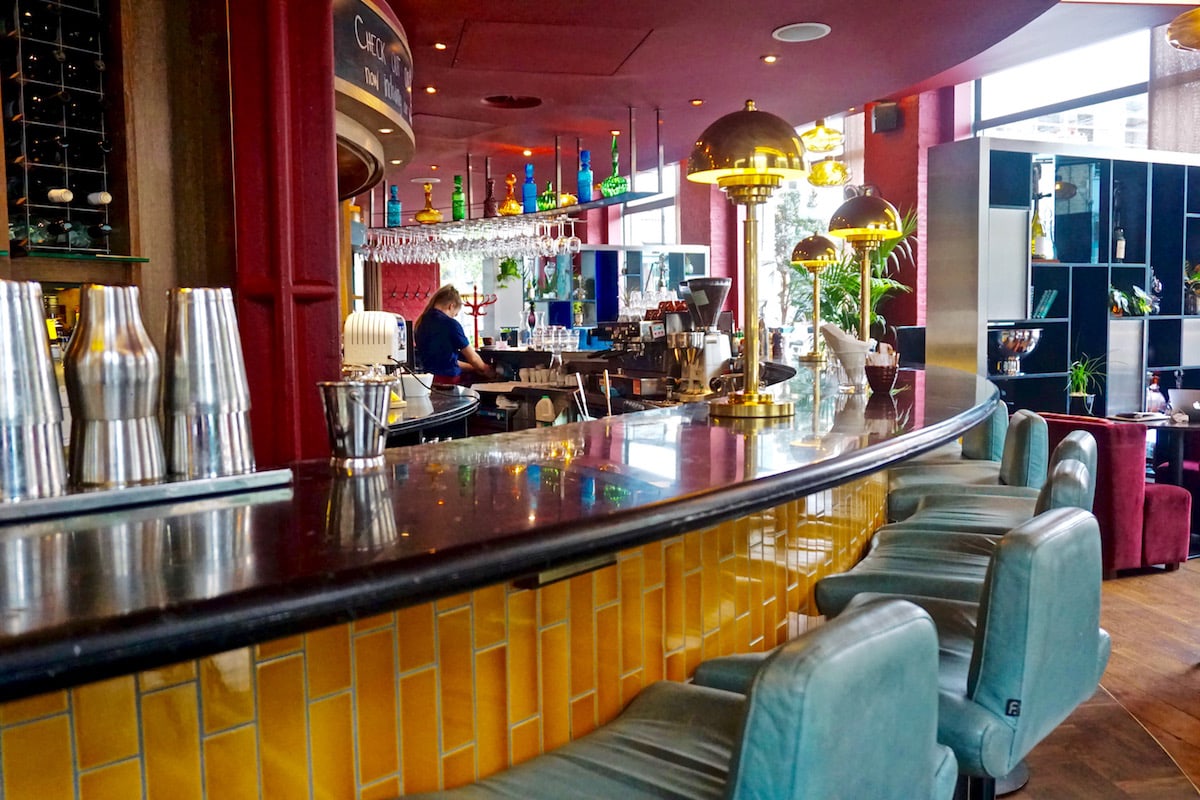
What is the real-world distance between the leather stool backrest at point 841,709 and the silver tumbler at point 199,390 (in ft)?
2.83

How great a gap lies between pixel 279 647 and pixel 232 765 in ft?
0.48

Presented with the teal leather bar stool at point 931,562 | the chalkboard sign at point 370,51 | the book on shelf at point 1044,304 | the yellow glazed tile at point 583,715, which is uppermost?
the chalkboard sign at point 370,51

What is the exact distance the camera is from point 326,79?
7.95ft

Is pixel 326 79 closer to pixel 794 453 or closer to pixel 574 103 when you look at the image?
pixel 794 453

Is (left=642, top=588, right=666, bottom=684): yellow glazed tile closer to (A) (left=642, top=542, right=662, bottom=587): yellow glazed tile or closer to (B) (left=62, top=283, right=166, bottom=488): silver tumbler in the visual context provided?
(A) (left=642, top=542, right=662, bottom=587): yellow glazed tile

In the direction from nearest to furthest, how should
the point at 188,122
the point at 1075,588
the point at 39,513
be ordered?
the point at 39,513, the point at 1075,588, the point at 188,122

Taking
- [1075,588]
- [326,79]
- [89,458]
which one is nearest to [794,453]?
[1075,588]

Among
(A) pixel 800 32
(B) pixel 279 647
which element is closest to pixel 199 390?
(B) pixel 279 647

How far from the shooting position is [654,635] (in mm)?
1748

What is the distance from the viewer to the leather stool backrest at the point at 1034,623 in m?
1.44

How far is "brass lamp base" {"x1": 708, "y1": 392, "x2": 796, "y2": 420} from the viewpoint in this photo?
225cm

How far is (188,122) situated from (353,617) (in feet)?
6.38

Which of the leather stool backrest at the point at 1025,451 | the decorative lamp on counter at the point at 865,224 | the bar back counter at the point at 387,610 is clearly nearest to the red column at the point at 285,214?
the bar back counter at the point at 387,610

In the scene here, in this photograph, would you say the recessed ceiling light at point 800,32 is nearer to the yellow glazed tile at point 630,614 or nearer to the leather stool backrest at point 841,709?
the yellow glazed tile at point 630,614
